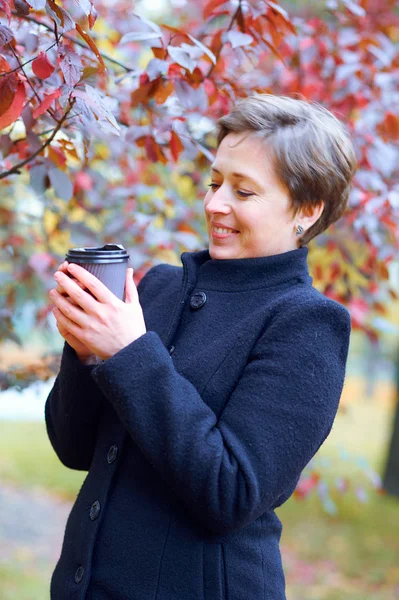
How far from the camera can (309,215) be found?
1.45m

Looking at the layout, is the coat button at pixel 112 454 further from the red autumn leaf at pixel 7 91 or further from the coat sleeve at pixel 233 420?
the red autumn leaf at pixel 7 91

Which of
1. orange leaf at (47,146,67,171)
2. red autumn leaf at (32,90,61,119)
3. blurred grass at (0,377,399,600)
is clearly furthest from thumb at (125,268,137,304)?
blurred grass at (0,377,399,600)

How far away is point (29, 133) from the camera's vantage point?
1.53 meters

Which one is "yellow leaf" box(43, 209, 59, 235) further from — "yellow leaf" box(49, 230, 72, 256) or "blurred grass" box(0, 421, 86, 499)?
"blurred grass" box(0, 421, 86, 499)

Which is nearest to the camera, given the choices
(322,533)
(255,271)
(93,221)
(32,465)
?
(255,271)

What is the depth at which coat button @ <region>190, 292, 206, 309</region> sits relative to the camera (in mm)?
1456

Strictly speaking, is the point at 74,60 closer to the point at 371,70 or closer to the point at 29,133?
the point at 29,133

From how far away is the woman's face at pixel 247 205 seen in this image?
4.49 ft

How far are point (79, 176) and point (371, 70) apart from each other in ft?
3.83

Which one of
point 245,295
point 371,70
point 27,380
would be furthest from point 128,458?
point 371,70

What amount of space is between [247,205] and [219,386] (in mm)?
363

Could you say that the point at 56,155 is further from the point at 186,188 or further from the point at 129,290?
the point at 186,188

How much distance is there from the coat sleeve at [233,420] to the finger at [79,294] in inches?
3.9

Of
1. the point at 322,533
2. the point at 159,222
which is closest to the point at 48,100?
the point at 159,222
